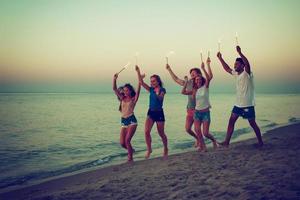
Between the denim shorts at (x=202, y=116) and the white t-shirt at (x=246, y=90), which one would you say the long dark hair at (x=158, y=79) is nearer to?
the denim shorts at (x=202, y=116)

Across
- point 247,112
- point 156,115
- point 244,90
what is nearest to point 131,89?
point 156,115

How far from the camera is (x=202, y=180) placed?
5.48 m

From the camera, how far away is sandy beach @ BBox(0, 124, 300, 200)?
185 inches

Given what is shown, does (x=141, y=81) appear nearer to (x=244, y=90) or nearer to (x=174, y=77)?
(x=174, y=77)

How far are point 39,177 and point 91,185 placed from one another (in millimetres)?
2851

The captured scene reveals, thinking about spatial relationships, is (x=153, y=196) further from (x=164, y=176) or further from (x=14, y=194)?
(x=14, y=194)

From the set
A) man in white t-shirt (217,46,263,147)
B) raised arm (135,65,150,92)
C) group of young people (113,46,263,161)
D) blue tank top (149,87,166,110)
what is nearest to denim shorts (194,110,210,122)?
group of young people (113,46,263,161)

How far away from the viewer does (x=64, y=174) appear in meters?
8.59

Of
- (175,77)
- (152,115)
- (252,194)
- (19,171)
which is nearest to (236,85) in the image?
(175,77)

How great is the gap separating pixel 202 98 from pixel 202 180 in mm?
3087

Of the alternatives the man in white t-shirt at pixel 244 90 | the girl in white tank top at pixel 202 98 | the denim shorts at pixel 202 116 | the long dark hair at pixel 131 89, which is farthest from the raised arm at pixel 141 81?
the man in white t-shirt at pixel 244 90

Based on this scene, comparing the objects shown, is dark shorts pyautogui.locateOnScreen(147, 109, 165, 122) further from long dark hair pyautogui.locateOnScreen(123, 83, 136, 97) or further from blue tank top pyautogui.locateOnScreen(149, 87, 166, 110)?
long dark hair pyautogui.locateOnScreen(123, 83, 136, 97)

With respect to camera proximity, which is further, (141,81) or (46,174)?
(46,174)

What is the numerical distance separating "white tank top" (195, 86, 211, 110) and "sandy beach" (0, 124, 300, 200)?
126 cm
